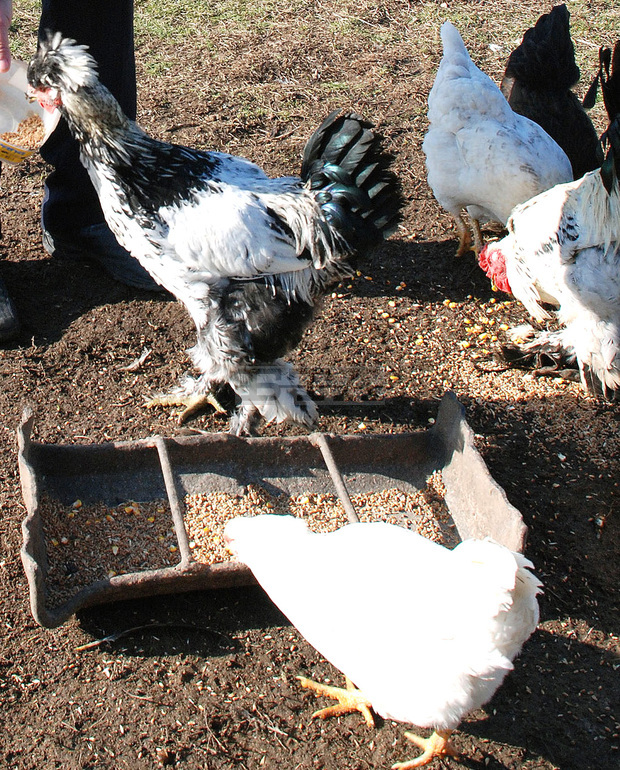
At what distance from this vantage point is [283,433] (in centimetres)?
397

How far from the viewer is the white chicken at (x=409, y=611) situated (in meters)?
2.18

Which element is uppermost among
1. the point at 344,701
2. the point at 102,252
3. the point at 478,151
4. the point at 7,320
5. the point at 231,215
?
the point at 231,215

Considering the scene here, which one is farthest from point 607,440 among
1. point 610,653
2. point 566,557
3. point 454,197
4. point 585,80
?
point 585,80

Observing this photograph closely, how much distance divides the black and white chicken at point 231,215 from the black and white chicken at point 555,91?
8.40ft

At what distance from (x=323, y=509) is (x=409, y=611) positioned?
1.19m

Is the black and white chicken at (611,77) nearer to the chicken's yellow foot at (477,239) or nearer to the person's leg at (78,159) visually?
the chicken's yellow foot at (477,239)

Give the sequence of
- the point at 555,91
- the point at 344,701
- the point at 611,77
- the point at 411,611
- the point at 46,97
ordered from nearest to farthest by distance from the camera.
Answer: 1. the point at 411,611
2. the point at 344,701
3. the point at 46,97
4. the point at 611,77
5. the point at 555,91

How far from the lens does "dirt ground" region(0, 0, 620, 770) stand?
266 centimetres

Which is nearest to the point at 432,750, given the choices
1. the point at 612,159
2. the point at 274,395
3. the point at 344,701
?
the point at 344,701

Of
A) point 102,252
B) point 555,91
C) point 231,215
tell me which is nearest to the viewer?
point 231,215

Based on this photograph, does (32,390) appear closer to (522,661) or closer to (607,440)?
(522,661)

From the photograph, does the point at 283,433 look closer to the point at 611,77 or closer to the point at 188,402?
the point at 188,402

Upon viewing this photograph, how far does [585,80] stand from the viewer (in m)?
7.24

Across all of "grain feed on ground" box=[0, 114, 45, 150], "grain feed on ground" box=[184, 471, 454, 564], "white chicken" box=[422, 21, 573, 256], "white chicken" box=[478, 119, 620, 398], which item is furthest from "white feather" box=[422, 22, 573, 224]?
"grain feed on ground" box=[0, 114, 45, 150]
